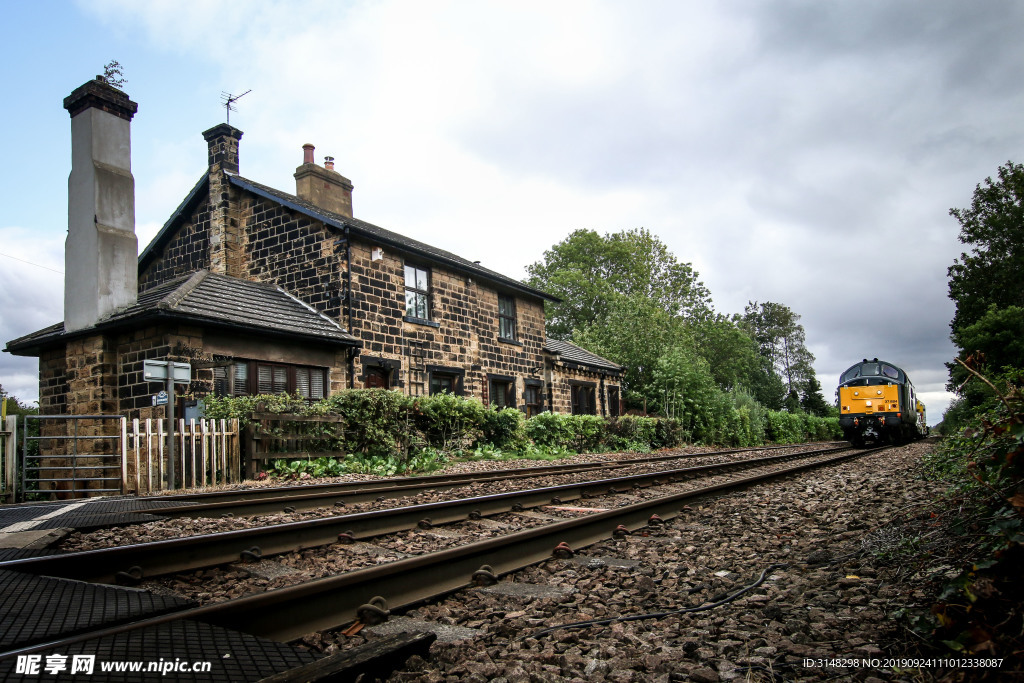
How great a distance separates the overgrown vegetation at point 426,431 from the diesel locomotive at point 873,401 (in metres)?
5.72

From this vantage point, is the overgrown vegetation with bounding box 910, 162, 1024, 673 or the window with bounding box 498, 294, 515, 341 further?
the window with bounding box 498, 294, 515, 341

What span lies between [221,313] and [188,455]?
343 cm

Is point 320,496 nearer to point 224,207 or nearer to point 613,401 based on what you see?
point 224,207

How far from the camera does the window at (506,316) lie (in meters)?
21.1

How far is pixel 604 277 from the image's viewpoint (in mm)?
48000

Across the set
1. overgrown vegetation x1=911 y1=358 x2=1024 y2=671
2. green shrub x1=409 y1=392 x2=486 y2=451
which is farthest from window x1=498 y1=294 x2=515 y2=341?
overgrown vegetation x1=911 y1=358 x2=1024 y2=671

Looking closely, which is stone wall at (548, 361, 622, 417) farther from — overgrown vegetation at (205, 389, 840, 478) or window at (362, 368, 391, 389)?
window at (362, 368, 391, 389)

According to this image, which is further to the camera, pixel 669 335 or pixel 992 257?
pixel 669 335

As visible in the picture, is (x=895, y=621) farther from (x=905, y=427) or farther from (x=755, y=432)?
(x=755, y=432)

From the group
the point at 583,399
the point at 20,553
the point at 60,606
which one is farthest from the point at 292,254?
the point at 60,606

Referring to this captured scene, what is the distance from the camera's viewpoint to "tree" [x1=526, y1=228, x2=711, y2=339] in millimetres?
45281

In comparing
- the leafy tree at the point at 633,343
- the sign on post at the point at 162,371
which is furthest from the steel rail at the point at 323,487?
the leafy tree at the point at 633,343

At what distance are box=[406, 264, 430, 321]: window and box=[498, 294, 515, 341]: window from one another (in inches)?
137

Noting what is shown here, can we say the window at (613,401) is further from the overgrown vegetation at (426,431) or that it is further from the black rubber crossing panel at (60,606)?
the black rubber crossing panel at (60,606)
